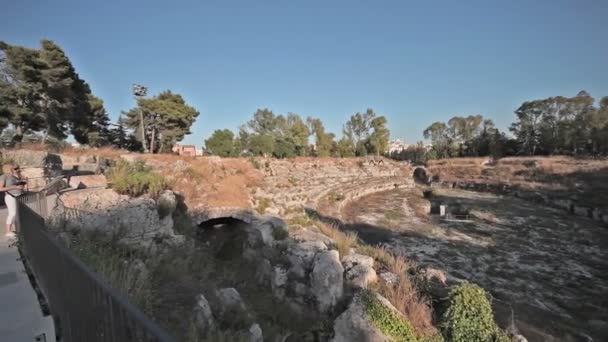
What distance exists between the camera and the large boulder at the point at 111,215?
4820mm

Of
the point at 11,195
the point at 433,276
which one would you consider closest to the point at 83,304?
the point at 11,195

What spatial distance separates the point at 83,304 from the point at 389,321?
4.39 meters

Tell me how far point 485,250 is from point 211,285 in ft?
34.1

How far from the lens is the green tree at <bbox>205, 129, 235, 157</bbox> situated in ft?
122

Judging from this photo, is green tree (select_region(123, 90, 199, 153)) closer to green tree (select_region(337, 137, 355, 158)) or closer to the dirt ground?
the dirt ground

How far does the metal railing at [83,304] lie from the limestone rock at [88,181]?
4.89 meters

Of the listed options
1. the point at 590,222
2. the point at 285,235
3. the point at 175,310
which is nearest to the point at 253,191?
the point at 285,235

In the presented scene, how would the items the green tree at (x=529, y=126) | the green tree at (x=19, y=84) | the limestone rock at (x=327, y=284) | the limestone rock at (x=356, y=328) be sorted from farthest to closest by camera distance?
the green tree at (x=529, y=126) < the green tree at (x=19, y=84) < the limestone rock at (x=327, y=284) < the limestone rock at (x=356, y=328)

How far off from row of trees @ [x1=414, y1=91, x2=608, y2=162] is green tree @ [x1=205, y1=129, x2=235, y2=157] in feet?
93.0

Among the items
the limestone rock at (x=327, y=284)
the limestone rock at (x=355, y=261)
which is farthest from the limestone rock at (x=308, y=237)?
the limestone rock at (x=327, y=284)

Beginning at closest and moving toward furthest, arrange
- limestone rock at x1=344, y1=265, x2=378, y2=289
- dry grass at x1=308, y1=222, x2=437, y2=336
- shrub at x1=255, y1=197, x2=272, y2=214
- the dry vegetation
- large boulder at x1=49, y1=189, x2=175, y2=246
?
1. large boulder at x1=49, y1=189, x2=175, y2=246
2. dry grass at x1=308, y1=222, x2=437, y2=336
3. limestone rock at x1=344, y1=265, x2=378, y2=289
4. shrub at x1=255, y1=197, x2=272, y2=214
5. the dry vegetation

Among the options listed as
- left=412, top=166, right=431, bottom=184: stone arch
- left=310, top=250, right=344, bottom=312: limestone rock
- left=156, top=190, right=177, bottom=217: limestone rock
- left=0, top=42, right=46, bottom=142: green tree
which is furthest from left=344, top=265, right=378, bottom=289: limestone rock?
left=412, top=166, right=431, bottom=184: stone arch

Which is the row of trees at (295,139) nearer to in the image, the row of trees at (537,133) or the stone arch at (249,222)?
the row of trees at (537,133)

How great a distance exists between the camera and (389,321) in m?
4.71
